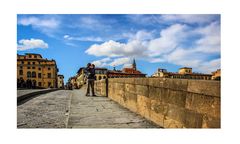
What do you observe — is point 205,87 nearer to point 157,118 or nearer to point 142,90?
point 157,118

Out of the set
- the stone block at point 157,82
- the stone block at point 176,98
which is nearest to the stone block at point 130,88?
the stone block at point 157,82

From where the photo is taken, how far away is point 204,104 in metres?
2.56

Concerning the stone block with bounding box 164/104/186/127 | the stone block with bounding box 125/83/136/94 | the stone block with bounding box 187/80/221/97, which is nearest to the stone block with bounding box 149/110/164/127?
the stone block with bounding box 164/104/186/127

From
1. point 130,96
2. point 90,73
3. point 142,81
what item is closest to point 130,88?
point 130,96

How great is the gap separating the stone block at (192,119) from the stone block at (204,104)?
49 mm

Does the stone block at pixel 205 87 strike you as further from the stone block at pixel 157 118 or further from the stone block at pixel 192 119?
the stone block at pixel 157 118

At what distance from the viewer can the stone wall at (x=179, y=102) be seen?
8.02ft

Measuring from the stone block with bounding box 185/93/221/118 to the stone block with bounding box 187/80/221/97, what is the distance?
48 mm

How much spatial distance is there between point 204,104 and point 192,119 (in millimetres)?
317
